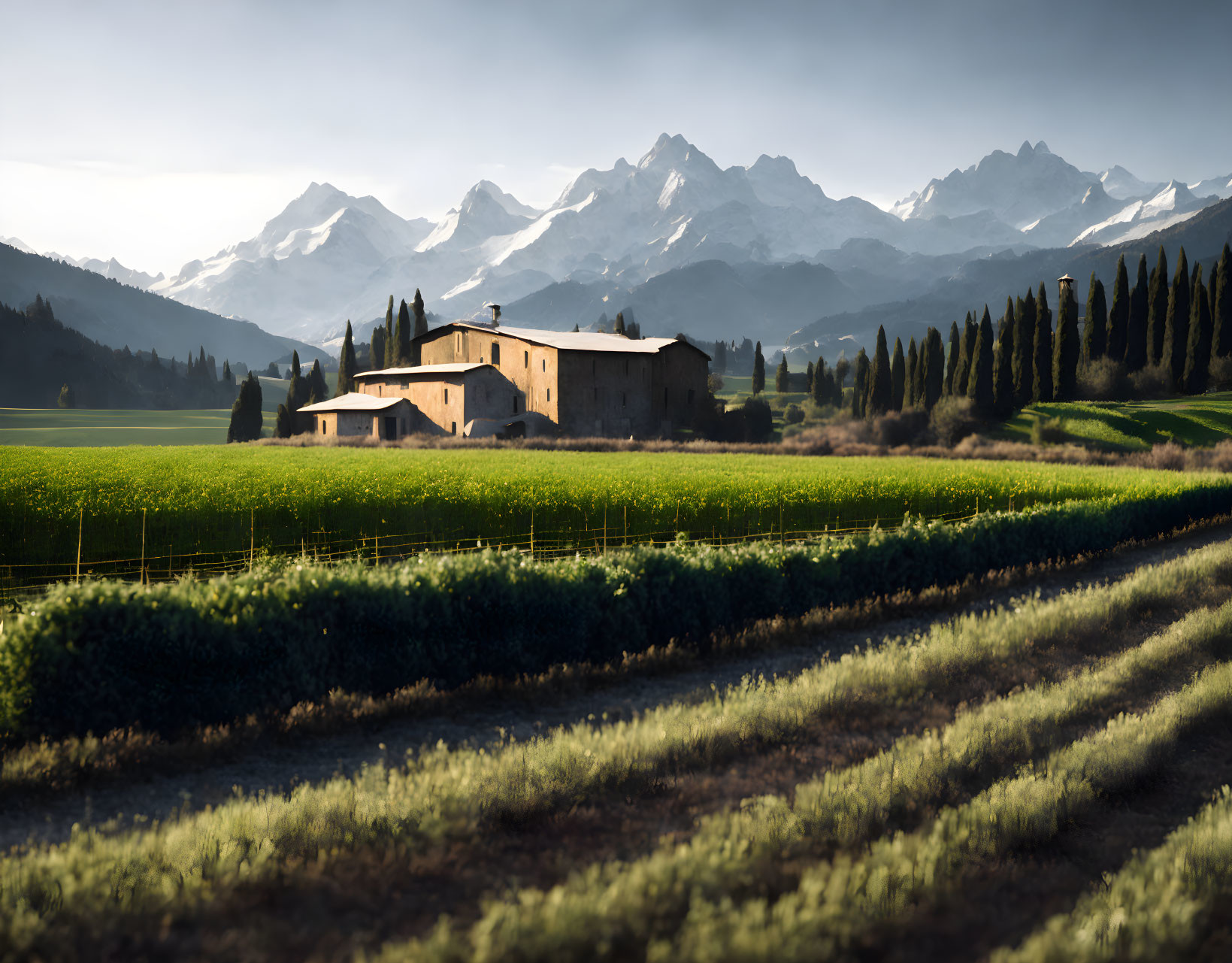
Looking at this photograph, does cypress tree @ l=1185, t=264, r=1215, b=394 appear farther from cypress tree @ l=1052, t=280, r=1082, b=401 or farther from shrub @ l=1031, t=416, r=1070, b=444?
shrub @ l=1031, t=416, r=1070, b=444

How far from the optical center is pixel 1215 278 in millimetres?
75688

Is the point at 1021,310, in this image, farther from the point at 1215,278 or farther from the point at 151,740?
the point at 151,740

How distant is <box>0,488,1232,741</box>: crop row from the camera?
8.55 m

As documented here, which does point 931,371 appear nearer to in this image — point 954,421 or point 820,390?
point 954,421

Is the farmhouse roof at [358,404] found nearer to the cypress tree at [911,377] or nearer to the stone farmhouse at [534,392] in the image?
the stone farmhouse at [534,392]

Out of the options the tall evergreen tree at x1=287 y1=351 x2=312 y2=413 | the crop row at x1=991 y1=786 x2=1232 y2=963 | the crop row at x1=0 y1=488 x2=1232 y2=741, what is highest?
the tall evergreen tree at x1=287 y1=351 x2=312 y2=413

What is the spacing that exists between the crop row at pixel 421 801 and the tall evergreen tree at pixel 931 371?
85.8m

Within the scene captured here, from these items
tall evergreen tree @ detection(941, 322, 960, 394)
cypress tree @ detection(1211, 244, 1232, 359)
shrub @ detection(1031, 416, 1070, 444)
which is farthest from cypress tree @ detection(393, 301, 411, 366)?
cypress tree @ detection(1211, 244, 1232, 359)

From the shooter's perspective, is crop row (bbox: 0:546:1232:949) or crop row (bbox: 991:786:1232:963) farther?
crop row (bbox: 0:546:1232:949)

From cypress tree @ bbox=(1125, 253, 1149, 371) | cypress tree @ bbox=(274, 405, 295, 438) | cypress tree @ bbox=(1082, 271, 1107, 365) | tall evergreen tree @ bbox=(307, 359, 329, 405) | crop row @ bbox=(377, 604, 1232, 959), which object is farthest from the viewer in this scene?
tall evergreen tree @ bbox=(307, 359, 329, 405)

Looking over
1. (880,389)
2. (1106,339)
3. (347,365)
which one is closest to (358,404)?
(347,365)

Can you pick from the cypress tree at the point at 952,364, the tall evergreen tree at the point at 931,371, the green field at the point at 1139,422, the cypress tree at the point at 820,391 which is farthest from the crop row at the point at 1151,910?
the cypress tree at the point at 820,391

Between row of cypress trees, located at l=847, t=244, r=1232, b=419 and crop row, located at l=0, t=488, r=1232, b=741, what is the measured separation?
6986 centimetres

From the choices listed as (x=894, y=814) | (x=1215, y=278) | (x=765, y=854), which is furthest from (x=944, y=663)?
(x=1215, y=278)
